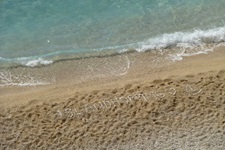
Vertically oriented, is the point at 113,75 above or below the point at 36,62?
below

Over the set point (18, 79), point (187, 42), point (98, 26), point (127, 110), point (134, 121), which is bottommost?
point (134, 121)

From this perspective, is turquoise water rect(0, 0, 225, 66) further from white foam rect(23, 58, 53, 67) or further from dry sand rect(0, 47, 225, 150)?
dry sand rect(0, 47, 225, 150)

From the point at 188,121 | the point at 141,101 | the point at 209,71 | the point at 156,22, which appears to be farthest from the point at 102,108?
the point at 156,22

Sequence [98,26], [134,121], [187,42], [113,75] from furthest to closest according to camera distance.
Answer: [98,26], [187,42], [113,75], [134,121]

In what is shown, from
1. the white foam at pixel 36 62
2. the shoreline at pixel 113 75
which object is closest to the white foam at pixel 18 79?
the shoreline at pixel 113 75

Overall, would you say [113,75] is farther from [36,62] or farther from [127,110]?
[36,62]

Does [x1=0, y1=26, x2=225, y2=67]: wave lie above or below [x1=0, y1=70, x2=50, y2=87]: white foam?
above

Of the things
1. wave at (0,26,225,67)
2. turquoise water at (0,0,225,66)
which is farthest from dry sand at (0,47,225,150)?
turquoise water at (0,0,225,66)

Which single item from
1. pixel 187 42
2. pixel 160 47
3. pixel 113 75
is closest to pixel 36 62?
pixel 113 75
